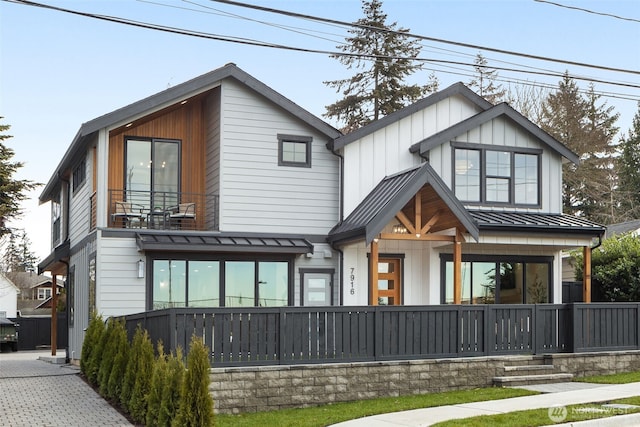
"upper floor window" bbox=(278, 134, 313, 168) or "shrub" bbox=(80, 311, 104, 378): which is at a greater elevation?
"upper floor window" bbox=(278, 134, 313, 168)

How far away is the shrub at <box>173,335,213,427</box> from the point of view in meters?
11.3

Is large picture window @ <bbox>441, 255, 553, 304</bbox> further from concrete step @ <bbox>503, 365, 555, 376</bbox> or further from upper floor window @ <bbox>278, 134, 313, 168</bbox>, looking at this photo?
concrete step @ <bbox>503, 365, 555, 376</bbox>

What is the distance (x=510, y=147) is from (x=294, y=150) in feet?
18.8

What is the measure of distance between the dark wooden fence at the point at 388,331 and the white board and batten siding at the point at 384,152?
5.49 metres

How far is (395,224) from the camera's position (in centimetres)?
2084

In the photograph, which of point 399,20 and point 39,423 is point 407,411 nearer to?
point 39,423

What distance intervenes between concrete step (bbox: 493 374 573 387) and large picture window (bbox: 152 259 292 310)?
6174 mm

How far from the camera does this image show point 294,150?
2095 centimetres

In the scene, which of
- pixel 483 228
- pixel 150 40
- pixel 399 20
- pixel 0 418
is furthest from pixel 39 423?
pixel 399 20

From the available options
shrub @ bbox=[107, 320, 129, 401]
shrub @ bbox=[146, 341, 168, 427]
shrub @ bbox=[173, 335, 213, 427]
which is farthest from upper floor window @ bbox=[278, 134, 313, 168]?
shrub @ bbox=[173, 335, 213, 427]

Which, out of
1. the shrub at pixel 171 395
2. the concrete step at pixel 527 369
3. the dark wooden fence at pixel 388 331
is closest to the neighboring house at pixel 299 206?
the dark wooden fence at pixel 388 331

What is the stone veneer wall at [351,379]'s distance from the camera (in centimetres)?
Result: 1393

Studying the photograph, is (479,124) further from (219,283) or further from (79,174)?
(79,174)

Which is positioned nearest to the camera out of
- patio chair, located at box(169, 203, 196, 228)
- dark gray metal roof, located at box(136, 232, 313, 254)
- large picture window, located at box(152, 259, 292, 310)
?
dark gray metal roof, located at box(136, 232, 313, 254)
